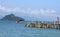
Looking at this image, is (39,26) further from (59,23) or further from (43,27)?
(59,23)

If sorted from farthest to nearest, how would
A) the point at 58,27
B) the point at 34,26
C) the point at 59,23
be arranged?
the point at 34,26, the point at 59,23, the point at 58,27

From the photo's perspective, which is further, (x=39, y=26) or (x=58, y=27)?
(x=39, y=26)

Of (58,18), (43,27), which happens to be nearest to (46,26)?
(43,27)

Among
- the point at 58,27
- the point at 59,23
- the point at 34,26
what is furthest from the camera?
the point at 34,26

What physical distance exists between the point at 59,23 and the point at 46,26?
4898 mm

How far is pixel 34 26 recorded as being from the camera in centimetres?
8488

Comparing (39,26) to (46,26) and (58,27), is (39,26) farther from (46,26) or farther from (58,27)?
(58,27)

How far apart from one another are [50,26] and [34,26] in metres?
8.41

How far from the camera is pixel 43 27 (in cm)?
7881

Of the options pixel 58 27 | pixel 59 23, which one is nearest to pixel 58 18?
pixel 59 23

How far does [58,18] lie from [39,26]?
26.4 ft

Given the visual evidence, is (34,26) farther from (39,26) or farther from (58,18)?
(58,18)

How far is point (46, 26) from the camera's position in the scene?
260 ft

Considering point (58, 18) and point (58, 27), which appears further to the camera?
point (58, 18)
